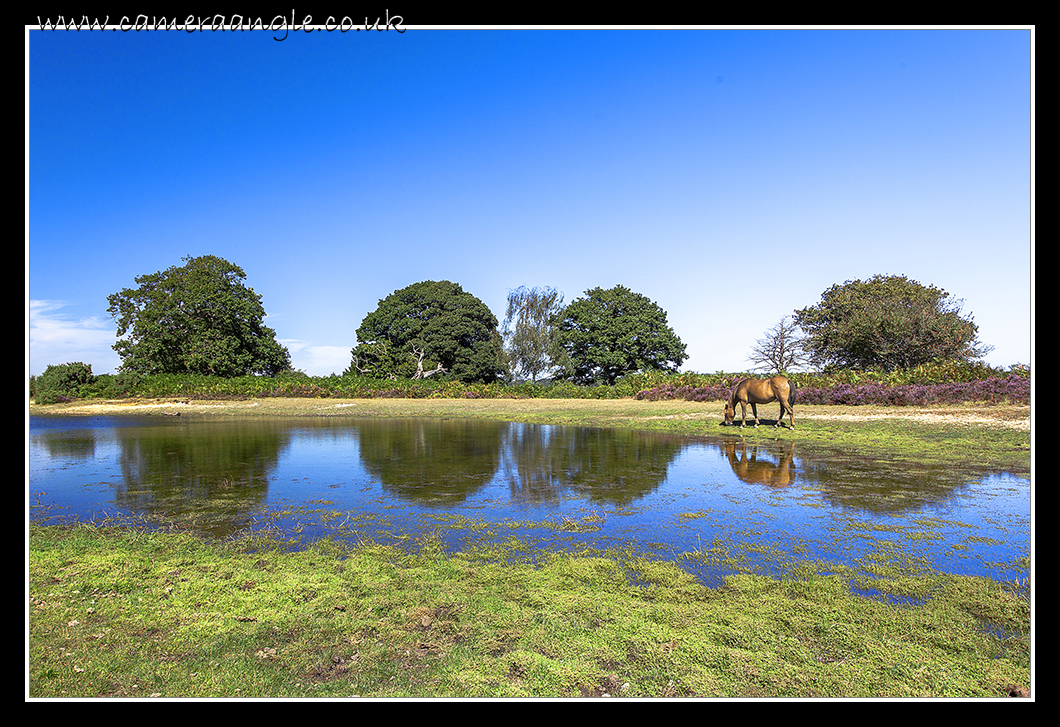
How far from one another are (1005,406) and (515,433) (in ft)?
57.9

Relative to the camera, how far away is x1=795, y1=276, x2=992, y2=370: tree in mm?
32000

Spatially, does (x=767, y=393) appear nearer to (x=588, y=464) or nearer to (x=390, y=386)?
(x=588, y=464)

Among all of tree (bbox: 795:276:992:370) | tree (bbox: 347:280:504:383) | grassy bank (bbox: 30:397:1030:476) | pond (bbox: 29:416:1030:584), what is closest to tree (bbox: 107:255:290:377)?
grassy bank (bbox: 30:397:1030:476)

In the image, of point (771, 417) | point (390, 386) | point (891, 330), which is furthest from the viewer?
point (390, 386)

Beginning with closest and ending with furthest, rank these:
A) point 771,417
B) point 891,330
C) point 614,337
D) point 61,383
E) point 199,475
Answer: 1. point 199,475
2. point 771,417
3. point 891,330
4. point 61,383
5. point 614,337

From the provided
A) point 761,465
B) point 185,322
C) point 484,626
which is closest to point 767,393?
point 761,465

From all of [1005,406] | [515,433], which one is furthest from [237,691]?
[1005,406]

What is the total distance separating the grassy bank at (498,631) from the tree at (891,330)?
3363cm

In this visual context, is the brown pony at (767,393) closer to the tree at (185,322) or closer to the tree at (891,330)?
the tree at (891,330)

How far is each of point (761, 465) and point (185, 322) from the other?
162ft

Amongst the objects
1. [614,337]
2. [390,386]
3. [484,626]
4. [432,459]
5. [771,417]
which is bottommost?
[432,459]

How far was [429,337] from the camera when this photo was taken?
174 ft

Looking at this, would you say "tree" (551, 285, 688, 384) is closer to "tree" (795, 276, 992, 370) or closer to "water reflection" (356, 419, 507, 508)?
"tree" (795, 276, 992, 370)

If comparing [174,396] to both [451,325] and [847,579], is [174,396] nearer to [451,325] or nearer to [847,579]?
[451,325]
